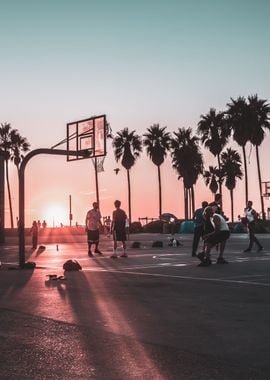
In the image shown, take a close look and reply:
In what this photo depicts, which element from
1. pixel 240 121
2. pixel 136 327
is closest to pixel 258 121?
pixel 240 121

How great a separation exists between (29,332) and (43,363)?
1.50 metres

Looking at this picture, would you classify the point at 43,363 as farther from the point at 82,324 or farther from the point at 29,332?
the point at 82,324

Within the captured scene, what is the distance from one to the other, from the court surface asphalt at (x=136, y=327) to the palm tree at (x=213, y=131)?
64.4 metres

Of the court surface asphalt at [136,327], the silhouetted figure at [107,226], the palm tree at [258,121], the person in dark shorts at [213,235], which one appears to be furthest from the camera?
the palm tree at [258,121]

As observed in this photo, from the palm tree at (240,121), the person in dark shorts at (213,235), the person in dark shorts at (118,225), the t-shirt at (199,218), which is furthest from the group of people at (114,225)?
the palm tree at (240,121)

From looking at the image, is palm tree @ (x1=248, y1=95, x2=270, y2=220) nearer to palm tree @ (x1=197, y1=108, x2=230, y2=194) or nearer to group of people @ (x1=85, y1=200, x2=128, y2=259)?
palm tree @ (x1=197, y1=108, x2=230, y2=194)

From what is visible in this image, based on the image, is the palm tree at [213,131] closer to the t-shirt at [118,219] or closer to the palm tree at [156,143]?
the palm tree at [156,143]

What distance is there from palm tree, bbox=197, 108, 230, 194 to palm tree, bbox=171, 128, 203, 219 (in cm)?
373

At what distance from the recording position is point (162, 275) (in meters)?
12.9

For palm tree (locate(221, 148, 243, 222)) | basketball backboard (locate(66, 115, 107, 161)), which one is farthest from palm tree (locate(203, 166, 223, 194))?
basketball backboard (locate(66, 115, 107, 161))

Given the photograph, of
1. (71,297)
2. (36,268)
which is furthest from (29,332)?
(36,268)

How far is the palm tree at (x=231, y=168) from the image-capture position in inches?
3642

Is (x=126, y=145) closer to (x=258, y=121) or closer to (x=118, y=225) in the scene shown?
(x=258, y=121)

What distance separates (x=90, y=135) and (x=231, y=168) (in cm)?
7175
